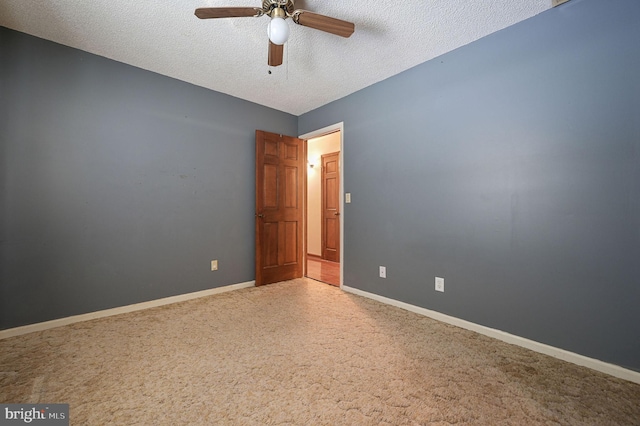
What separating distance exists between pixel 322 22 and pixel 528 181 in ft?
6.47

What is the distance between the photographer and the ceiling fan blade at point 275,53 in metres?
2.05

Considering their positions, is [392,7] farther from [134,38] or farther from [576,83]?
[134,38]

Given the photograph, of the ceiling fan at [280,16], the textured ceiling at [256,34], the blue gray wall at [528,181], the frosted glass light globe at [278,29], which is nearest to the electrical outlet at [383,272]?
the blue gray wall at [528,181]

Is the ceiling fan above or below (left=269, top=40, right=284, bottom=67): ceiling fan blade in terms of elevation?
above

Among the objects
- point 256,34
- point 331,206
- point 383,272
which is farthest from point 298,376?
point 331,206

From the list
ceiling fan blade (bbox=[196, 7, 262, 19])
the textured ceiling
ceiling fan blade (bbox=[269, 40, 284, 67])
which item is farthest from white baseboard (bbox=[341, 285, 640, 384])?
ceiling fan blade (bbox=[196, 7, 262, 19])

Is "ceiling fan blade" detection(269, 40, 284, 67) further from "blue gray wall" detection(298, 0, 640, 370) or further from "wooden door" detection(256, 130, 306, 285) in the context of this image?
"wooden door" detection(256, 130, 306, 285)

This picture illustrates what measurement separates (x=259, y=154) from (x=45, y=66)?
2163 millimetres

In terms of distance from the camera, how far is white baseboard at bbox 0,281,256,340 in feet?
7.52

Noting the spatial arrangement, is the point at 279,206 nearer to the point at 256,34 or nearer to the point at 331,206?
the point at 331,206

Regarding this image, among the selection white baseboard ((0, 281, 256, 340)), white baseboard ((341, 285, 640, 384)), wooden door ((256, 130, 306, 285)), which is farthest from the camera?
wooden door ((256, 130, 306, 285))

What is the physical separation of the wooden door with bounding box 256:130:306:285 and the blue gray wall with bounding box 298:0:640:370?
1495 millimetres

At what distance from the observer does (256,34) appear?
2.30 metres

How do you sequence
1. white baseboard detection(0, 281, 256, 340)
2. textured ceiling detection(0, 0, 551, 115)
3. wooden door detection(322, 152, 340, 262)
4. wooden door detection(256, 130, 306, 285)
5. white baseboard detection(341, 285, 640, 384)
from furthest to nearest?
1. wooden door detection(322, 152, 340, 262)
2. wooden door detection(256, 130, 306, 285)
3. white baseboard detection(0, 281, 256, 340)
4. textured ceiling detection(0, 0, 551, 115)
5. white baseboard detection(341, 285, 640, 384)
